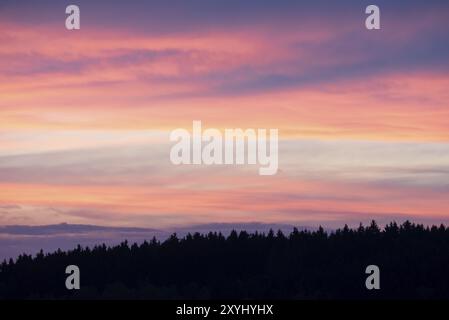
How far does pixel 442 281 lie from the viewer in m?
170

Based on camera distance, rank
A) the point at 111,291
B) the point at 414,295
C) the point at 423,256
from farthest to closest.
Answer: the point at 111,291 < the point at 423,256 < the point at 414,295

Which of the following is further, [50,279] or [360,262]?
[50,279]

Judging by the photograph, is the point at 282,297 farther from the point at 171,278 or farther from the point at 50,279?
the point at 50,279

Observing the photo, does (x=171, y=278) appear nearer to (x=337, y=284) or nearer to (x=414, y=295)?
(x=337, y=284)

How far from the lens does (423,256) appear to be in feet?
601

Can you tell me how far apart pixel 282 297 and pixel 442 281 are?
36.1 metres

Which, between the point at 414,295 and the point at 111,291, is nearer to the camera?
the point at 414,295
